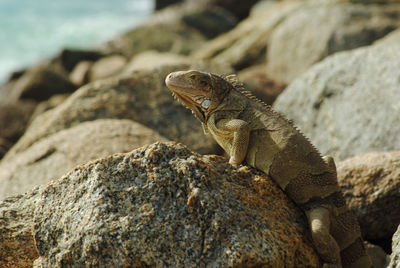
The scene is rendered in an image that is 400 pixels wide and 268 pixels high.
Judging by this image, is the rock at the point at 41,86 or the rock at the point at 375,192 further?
the rock at the point at 41,86

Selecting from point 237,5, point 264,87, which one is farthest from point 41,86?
point 237,5

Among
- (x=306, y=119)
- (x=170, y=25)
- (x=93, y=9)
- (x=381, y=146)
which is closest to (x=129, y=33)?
(x=170, y=25)

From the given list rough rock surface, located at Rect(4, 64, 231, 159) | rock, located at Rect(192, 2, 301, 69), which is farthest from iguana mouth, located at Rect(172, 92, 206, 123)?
rock, located at Rect(192, 2, 301, 69)

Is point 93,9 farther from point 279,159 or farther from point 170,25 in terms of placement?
point 279,159

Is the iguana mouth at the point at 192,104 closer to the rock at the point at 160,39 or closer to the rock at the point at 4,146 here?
the rock at the point at 4,146

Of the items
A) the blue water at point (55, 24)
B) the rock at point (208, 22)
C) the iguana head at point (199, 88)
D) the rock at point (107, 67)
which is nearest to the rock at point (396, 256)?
the iguana head at point (199, 88)
